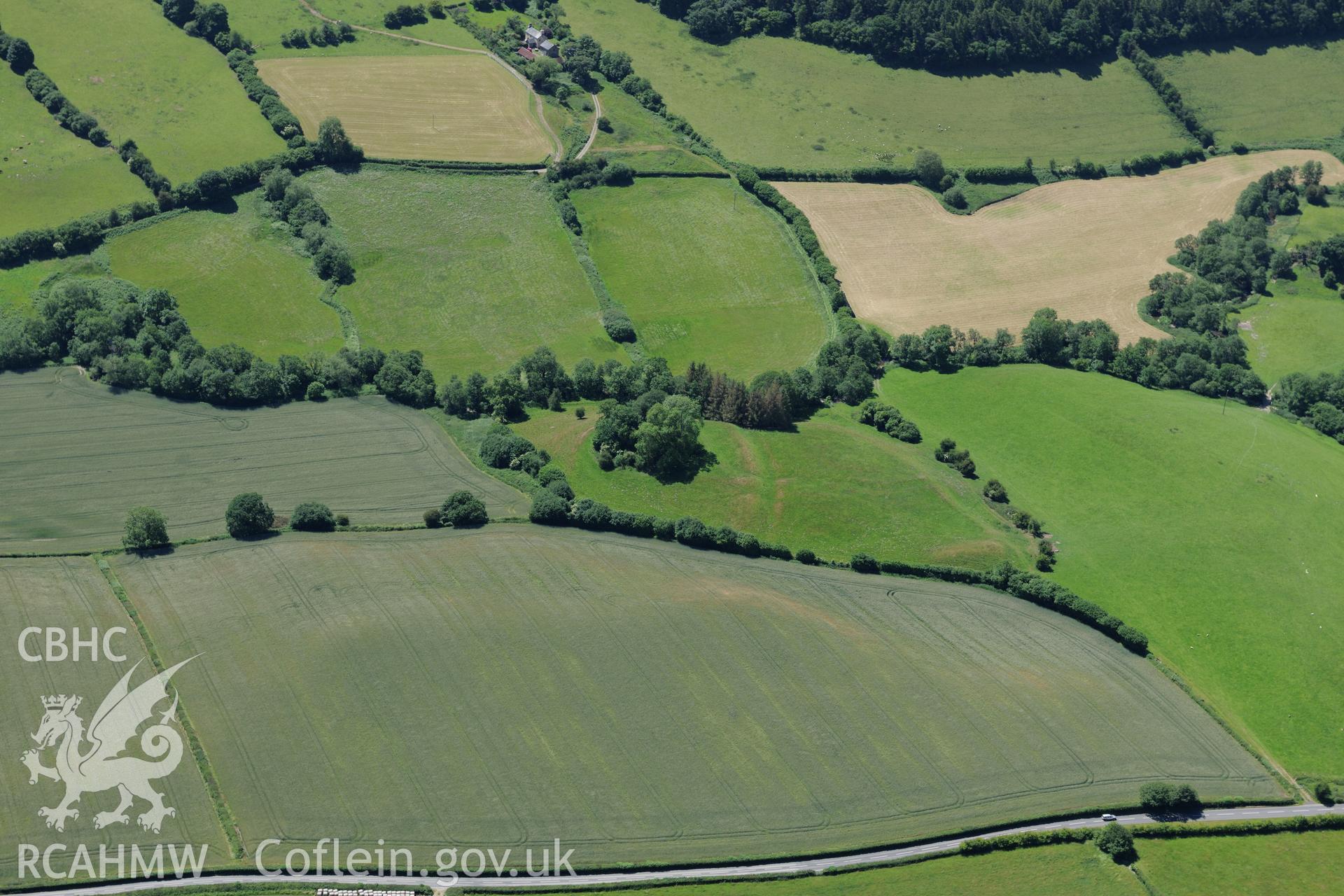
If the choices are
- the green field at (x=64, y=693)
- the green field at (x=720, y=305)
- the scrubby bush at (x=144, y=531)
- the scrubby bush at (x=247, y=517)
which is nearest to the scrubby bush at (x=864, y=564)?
the green field at (x=720, y=305)

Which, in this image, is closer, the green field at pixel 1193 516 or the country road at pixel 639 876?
the country road at pixel 639 876

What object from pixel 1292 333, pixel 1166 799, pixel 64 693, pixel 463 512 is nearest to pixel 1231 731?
pixel 1166 799

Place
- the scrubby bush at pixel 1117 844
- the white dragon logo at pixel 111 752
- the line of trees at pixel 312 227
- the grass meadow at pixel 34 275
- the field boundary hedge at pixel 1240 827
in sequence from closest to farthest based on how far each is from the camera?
the white dragon logo at pixel 111 752
the scrubby bush at pixel 1117 844
the field boundary hedge at pixel 1240 827
the grass meadow at pixel 34 275
the line of trees at pixel 312 227

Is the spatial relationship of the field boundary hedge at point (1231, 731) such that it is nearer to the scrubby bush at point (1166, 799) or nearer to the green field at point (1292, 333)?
the scrubby bush at point (1166, 799)

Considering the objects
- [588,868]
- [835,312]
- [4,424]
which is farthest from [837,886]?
[4,424]

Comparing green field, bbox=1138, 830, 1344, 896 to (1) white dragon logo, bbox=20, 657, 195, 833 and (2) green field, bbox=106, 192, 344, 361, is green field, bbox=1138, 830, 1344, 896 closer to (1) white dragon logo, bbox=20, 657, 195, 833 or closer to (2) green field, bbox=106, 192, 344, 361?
(1) white dragon logo, bbox=20, 657, 195, 833

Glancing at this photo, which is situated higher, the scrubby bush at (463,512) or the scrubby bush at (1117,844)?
the scrubby bush at (463,512)

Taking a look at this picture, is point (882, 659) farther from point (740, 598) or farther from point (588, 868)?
point (588, 868)
